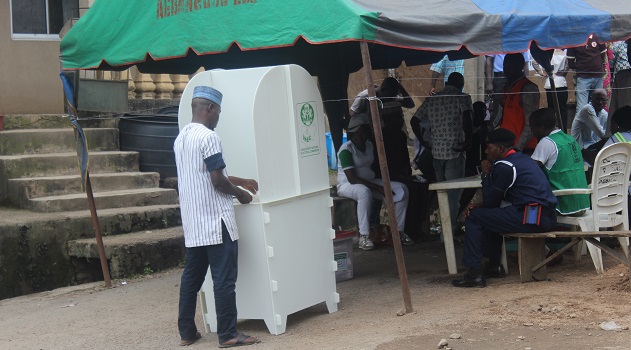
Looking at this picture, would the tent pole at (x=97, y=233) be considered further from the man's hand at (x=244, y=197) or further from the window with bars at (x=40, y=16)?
the window with bars at (x=40, y=16)

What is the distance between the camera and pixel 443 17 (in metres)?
6.71

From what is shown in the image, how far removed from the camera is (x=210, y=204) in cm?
605

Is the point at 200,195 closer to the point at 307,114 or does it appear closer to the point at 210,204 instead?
the point at 210,204

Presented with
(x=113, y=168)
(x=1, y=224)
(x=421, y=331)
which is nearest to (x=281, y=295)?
(x=421, y=331)

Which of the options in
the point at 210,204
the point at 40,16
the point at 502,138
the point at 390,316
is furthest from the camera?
the point at 40,16

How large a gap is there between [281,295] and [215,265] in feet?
1.92

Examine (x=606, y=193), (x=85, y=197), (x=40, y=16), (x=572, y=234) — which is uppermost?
(x=40, y=16)

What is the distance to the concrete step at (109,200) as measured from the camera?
382 inches

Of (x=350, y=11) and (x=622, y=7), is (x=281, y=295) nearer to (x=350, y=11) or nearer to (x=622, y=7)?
(x=350, y=11)

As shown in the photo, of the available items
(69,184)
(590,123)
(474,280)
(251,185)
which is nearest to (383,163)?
(251,185)

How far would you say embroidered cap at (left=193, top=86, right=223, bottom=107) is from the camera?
19.9 feet

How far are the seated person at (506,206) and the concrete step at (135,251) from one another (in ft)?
10.9

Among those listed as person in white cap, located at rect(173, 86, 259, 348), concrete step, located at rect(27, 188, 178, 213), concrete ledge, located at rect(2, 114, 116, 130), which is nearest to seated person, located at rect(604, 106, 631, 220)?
person in white cap, located at rect(173, 86, 259, 348)

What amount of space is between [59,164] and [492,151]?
5.46 metres
